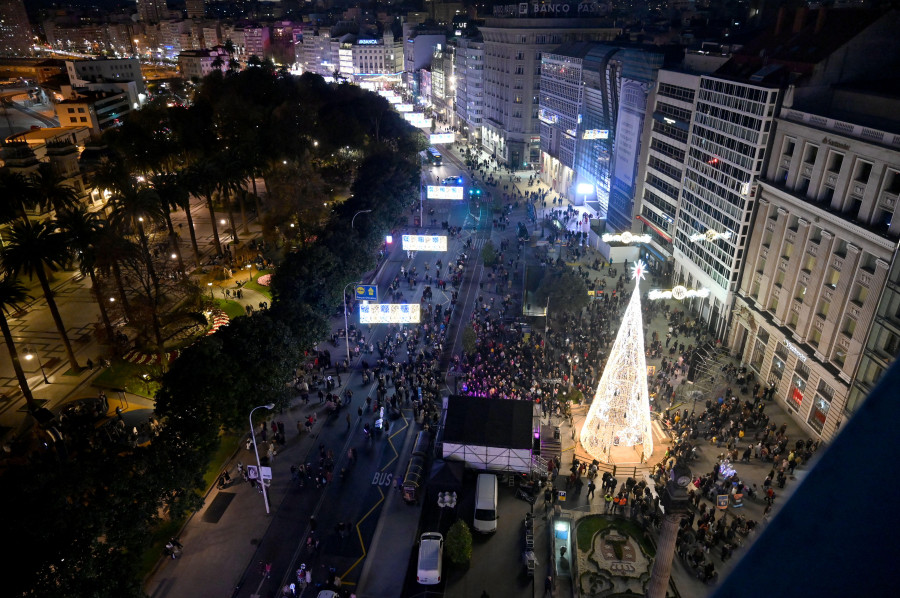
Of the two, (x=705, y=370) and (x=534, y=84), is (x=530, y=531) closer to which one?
(x=705, y=370)

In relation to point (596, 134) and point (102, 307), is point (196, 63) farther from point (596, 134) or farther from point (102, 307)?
point (102, 307)

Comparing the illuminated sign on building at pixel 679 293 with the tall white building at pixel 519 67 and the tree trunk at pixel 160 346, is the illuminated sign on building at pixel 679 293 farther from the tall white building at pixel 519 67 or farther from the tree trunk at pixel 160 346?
the tall white building at pixel 519 67

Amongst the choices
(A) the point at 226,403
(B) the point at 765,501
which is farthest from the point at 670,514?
(A) the point at 226,403

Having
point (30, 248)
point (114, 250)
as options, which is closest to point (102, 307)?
point (114, 250)

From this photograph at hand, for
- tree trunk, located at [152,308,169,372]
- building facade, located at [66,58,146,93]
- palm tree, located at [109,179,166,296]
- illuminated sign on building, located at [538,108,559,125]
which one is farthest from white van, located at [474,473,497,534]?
building facade, located at [66,58,146,93]

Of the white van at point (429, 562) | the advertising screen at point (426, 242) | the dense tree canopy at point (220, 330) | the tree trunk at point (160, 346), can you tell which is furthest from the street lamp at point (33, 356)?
the white van at point (429, 562)

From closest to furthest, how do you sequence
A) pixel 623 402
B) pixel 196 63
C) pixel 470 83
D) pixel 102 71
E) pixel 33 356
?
1. pixel 623 402
2. pixel 33 356
3. pixel 470 83
4. pixel 102 71
5. pixel 196 63

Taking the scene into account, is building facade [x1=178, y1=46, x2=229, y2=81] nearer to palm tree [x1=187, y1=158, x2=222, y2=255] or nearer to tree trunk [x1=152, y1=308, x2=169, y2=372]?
palm tree [x1=187, y1=158, x2=222, y2=255]
